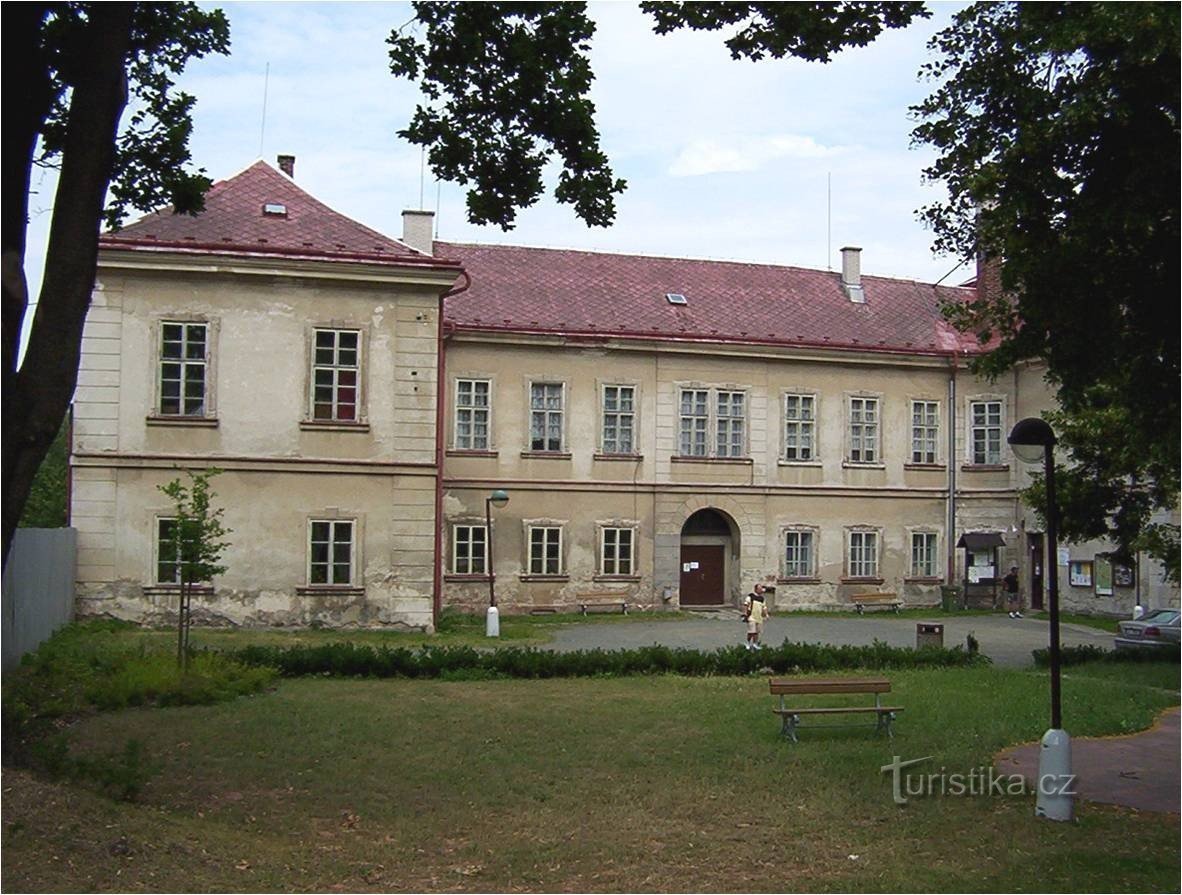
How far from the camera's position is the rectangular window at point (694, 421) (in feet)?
114

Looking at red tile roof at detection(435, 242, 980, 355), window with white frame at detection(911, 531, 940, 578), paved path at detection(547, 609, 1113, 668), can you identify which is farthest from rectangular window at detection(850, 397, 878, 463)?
paved path at detection(547, 609, 1113, 668)

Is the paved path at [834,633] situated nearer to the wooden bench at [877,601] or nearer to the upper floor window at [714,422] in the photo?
the wooden bench at [877,601]

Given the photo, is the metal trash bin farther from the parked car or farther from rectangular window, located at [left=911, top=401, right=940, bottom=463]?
rectangular window, located at [left=911, top=401, right=940, bottom=463]

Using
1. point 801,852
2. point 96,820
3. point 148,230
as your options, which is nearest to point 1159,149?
point 801,852

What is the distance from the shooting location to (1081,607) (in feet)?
110

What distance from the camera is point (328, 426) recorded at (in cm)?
2627

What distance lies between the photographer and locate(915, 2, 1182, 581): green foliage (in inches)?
382

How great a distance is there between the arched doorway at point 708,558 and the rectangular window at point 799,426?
8.94 ft

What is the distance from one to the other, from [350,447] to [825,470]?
15.0 metres

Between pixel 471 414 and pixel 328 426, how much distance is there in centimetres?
751

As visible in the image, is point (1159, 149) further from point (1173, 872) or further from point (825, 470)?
point (825, 470)

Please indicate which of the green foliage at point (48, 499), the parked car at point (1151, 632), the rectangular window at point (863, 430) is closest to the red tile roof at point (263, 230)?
the rectangular window at point (863, 430)

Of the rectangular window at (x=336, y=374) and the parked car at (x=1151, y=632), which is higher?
the rectangular window at (x=336, y=374)

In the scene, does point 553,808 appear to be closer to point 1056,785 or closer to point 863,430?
point 1056,785
